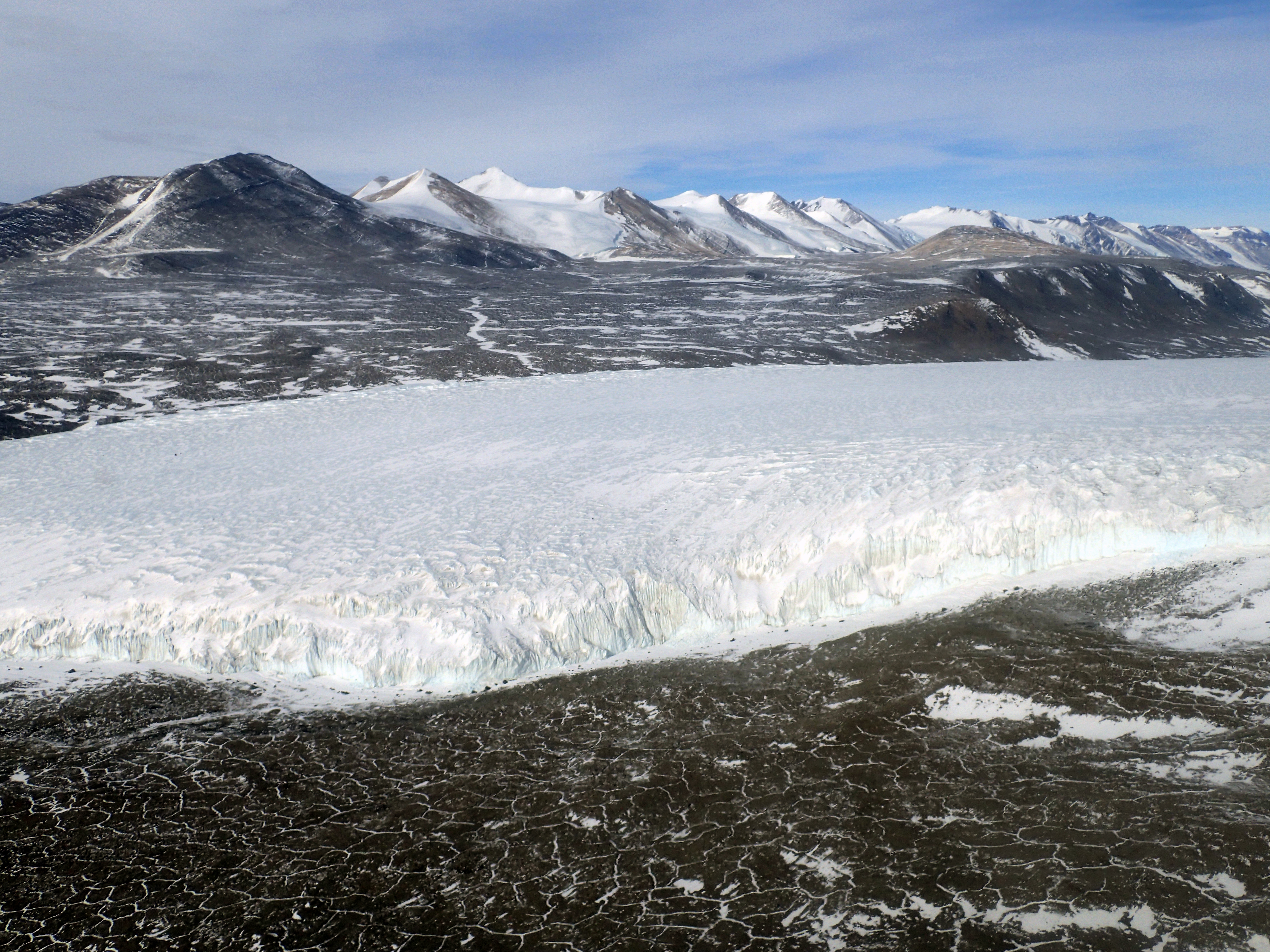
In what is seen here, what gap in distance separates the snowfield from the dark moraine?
980 mm

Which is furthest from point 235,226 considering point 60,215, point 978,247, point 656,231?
point 978,247

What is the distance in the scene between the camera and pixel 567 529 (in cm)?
1394

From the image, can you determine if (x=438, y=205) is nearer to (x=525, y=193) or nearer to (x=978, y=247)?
(x=525, y=193)

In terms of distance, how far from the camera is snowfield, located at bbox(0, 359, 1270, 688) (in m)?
11.8

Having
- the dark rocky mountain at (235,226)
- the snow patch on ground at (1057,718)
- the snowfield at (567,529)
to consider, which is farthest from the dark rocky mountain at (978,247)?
the snow patch on ground at (1057,718)

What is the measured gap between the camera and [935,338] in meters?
54.6

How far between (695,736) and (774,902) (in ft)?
9.09

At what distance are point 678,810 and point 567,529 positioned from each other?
6391mm

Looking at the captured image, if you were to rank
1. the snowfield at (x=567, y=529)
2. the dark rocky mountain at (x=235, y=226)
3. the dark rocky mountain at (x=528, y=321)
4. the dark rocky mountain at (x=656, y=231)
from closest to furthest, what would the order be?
the snowfield at (x=567, y=529) < the dark rocky mountain at (x=528, y=321) < the dark rocky mountain at (x=235, y=226) < the dark rocky mountain at (x=656, y=231)

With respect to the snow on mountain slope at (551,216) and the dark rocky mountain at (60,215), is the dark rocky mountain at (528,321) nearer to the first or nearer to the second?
the dark rocky mountain at (60,215)

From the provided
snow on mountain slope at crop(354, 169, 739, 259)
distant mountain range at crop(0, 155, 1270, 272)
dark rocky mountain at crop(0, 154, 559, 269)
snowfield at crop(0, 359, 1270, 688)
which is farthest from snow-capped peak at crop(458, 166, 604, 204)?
snowfield at crop(0, 359, 1270, 688)

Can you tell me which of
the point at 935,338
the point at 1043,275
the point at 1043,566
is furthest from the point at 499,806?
the point at 1043,275

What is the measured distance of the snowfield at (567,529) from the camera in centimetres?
1184

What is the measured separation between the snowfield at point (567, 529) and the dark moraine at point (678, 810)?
0.98 meters
